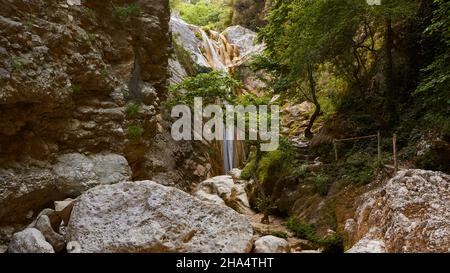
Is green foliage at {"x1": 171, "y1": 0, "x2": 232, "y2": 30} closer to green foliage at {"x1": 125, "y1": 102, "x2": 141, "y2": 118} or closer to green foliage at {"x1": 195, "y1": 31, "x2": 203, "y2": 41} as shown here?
green foliage at {"x1": 195, "y1": 31, "x2": 203, "y2": 41}

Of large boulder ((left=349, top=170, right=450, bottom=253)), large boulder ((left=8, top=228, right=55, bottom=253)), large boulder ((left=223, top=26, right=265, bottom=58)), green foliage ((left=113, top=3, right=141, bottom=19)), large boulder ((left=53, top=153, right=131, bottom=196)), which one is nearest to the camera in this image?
large boulder ((left=349, top=170, right=450, bottom=253))

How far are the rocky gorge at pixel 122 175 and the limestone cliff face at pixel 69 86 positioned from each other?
31 millimetres

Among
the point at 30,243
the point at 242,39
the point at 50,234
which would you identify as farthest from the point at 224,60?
the point at 30,243

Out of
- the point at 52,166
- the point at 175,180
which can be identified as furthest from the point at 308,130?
the point at 52,166

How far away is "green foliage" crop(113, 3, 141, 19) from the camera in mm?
12398

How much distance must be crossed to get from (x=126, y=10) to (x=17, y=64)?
17.4ft

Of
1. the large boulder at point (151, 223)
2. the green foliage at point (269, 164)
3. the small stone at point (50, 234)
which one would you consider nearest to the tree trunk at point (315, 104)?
the green foliage at point (269, 164)

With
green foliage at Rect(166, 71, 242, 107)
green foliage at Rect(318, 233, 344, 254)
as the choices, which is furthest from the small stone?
green foliage at Rect(166, 71, 242, 107)

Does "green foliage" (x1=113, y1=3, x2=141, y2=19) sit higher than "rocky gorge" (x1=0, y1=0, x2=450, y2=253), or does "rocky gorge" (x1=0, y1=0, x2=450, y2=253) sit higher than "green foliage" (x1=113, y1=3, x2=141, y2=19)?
"green foliage" (x1=113, y1=3, x2=141, y2=19)

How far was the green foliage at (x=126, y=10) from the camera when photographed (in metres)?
12.4

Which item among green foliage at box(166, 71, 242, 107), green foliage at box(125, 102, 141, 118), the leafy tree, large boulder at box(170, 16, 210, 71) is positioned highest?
large boulder at box(170, 16, 210, 71)

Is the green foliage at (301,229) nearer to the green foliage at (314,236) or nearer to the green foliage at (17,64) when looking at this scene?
the green foliage at (314,236)

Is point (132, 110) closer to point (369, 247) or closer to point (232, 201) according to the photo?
point (232, 201)

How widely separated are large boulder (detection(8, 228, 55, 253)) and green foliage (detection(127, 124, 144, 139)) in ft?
16.9
